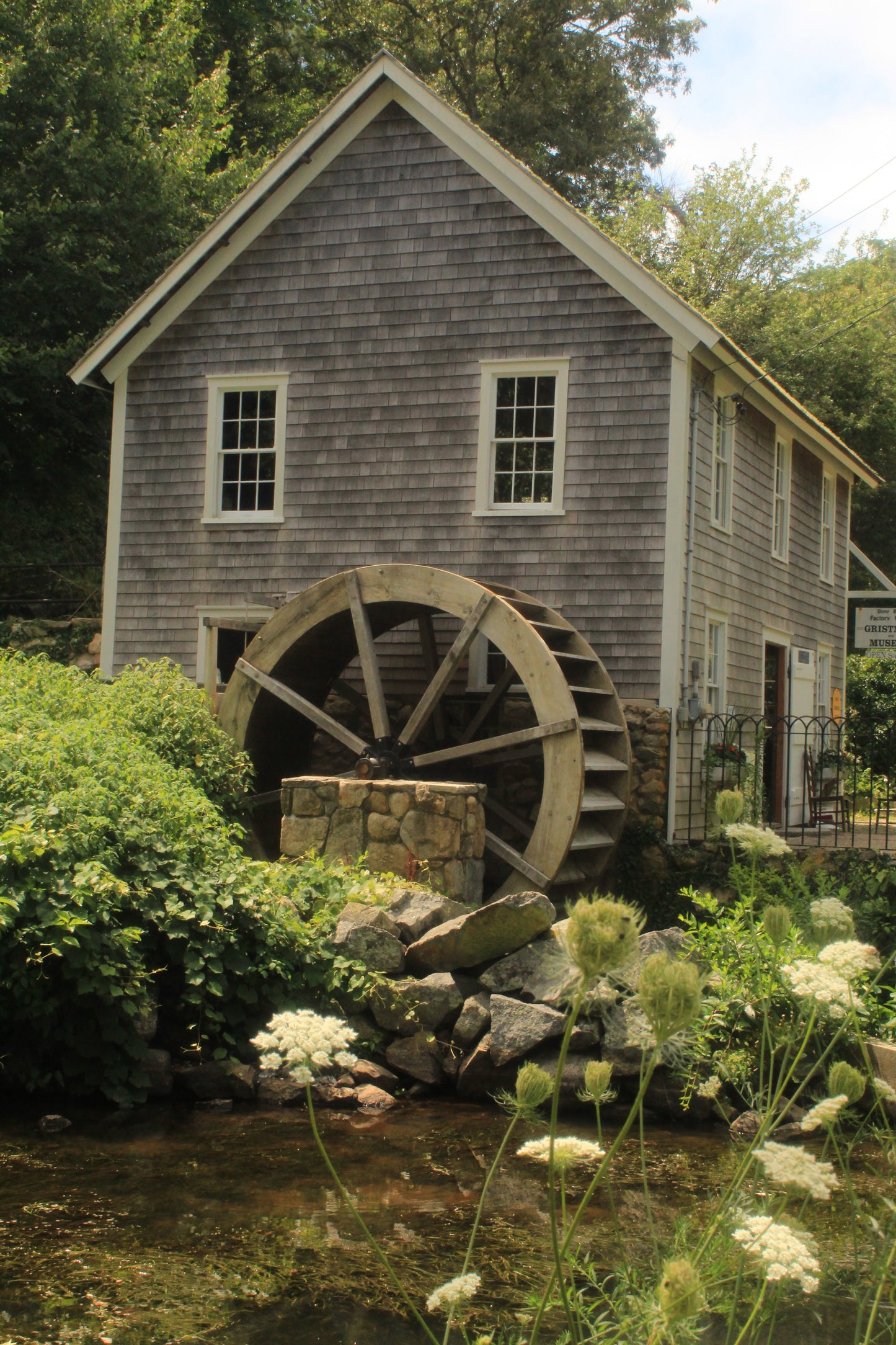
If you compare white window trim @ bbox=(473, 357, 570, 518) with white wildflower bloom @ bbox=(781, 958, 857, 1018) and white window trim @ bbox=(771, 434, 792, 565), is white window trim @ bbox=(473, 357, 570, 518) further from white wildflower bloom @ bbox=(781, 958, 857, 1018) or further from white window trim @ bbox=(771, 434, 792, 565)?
white wildflower bloom @ bbox=(781, 958, 857, 1018)

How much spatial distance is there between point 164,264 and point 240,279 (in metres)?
7.35

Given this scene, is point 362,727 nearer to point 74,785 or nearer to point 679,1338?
point 74,785

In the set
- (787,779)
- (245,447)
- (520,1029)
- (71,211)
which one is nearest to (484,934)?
(520,1029)

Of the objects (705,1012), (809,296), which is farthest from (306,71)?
(705,1012)

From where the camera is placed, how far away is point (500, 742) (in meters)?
9.74

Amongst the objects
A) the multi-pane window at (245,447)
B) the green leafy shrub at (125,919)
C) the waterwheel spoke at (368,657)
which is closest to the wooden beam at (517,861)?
the waterwheel spoke at (368,657)

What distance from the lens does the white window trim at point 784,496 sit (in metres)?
13.6

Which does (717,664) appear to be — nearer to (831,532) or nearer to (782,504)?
(782,504)

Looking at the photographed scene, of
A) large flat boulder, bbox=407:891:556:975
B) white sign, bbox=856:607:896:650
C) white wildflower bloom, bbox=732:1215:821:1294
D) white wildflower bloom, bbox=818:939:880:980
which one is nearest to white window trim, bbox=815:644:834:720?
white sign, bbox=856:607:896:650

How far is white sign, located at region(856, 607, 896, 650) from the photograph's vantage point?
14.3 m

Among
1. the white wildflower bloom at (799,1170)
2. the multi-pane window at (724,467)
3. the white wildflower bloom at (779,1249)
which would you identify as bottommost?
the white wildflower bloom at (779,1249)

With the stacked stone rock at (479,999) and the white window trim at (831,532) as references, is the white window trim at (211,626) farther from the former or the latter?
the white window trim at (831,532)

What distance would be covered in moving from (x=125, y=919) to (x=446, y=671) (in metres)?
3.90

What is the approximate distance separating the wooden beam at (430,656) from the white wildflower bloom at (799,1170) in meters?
9.05
